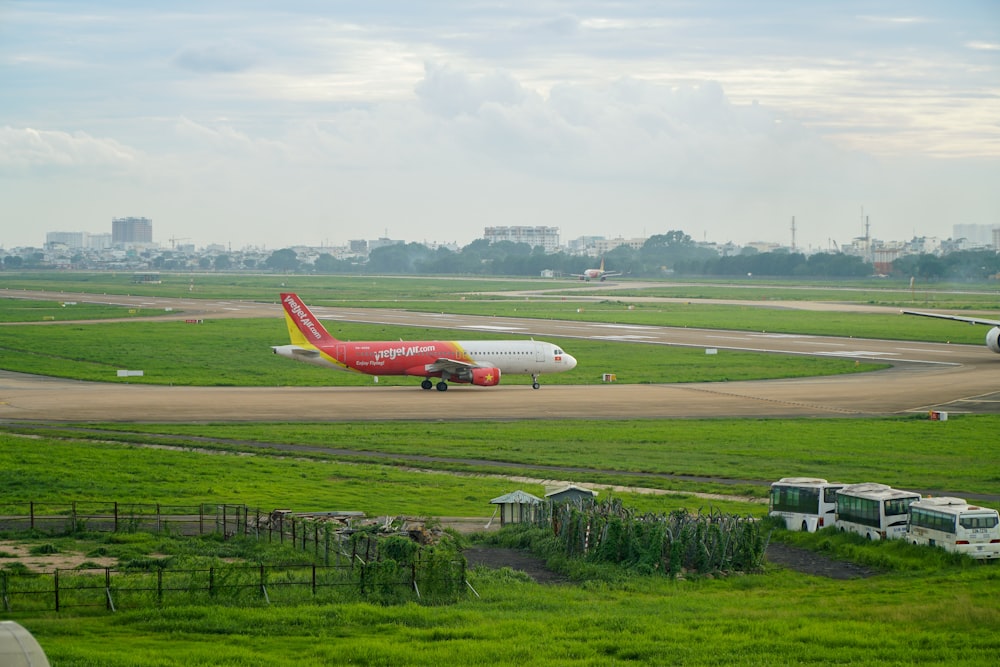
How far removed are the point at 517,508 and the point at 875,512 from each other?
41.5ft

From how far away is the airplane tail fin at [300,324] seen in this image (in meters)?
84.0

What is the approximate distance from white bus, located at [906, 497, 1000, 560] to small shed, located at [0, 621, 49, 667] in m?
27.8

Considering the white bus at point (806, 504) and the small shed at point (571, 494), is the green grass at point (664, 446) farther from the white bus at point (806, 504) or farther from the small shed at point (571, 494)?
the small shed at point (571, 494)

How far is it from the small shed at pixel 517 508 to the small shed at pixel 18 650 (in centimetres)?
2478

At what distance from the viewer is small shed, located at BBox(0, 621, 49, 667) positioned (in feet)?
56.5

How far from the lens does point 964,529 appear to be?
115ft

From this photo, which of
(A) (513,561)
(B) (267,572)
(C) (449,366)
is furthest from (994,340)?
(B) (267,572)

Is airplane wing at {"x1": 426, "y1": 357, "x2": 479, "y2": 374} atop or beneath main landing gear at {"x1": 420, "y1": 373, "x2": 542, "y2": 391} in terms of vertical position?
atop

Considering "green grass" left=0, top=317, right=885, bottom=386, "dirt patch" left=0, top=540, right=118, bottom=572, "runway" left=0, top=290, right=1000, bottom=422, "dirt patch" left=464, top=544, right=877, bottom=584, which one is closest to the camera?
"dirt patch" left=0, top=540, right=118, bottom=572

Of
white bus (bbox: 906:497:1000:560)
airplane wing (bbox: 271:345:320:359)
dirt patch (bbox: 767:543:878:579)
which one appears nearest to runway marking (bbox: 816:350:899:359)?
airplane wing (bbox: 271:345:320:359)

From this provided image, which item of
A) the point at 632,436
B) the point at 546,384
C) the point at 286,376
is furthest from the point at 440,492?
the point at 286,376

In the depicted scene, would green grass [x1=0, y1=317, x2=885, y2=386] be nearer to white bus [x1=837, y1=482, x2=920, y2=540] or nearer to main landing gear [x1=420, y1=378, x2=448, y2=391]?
main landing gear [x1=420, y1=378, x2=448, y2=391]

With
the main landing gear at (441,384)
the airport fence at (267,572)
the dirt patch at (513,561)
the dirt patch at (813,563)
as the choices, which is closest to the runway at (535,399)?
the main landing gear at (441,384)

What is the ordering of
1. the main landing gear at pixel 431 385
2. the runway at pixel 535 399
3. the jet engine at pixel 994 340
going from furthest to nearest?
1. the jet engine at pixel 994 340
2. the main landing gear at pixel 431 385
3. the runway at pixel 535 399
